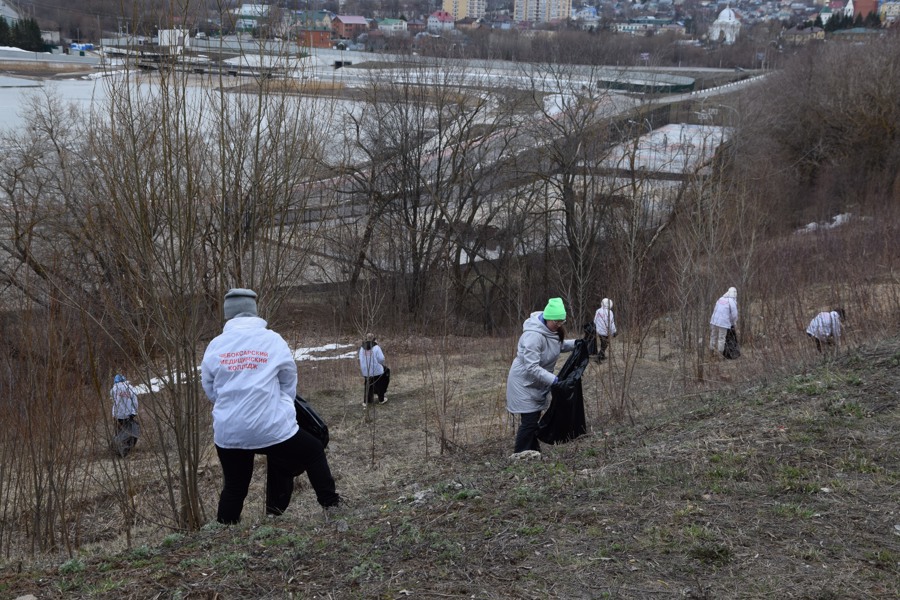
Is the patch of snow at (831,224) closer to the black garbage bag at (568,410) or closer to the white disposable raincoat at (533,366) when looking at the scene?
the black garbage bag at (568,410)

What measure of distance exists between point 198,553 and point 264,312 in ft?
10.4

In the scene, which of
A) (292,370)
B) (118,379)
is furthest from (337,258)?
(292,370)

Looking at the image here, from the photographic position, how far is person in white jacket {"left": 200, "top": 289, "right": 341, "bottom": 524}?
483 centimetres

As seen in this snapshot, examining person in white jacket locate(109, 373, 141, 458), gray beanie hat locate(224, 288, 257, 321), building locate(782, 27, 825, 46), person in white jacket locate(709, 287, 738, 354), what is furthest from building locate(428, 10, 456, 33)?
gray beanie hat locate(224, 288, 257, 321)

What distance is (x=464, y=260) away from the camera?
29.1 meters

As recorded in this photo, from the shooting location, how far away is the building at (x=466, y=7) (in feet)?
587

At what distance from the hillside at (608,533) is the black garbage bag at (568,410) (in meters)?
0.51

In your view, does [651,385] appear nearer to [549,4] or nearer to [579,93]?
[579,93]

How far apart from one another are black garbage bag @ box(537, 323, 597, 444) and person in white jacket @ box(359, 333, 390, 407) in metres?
5.50

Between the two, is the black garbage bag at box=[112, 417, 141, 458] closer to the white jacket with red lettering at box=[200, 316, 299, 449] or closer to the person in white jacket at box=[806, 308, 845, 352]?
the white jacket with red lettering at box=[200, 316, 299, 449]

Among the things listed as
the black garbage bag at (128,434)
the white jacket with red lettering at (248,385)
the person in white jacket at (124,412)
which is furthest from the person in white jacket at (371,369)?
the white jacket with red lettering at (248,385)

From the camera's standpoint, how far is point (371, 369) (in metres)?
12.3

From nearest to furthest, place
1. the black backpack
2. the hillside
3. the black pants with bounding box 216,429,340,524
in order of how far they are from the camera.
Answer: the hillside
the black pants with bounding box 216,429,340,524
the black backpack

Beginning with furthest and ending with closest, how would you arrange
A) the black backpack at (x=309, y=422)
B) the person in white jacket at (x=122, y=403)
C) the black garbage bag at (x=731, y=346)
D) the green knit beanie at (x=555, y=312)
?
the black garbage bag at (x=731, y=346) < the person in white jacket at (x=122, y=403) < the green knit beanie at (x=555, y=312) < the black backpack at (x=309, y=422)
